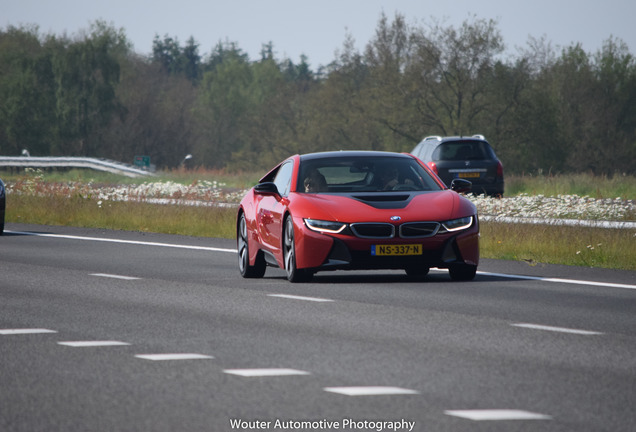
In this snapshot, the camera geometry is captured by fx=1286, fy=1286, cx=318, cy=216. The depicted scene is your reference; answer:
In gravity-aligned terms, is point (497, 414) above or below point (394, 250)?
below

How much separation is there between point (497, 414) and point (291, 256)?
7.70 m

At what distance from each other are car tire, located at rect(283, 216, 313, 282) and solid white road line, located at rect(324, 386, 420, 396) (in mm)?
6639

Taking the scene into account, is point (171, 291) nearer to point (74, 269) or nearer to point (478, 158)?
point (74, 269)

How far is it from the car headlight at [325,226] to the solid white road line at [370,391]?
6.37 meters

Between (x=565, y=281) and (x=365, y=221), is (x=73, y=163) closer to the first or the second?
(x=565, y=281)

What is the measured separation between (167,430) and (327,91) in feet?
271

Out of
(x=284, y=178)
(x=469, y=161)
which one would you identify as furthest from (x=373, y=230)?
(x=469, y=161)

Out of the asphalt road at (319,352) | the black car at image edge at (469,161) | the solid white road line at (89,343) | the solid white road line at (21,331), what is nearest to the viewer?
the asphalt road at (319,352)

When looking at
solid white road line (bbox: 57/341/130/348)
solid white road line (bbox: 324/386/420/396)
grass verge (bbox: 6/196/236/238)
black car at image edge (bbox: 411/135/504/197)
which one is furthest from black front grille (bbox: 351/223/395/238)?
black car at image edge (bbox: 411/135/504/197)

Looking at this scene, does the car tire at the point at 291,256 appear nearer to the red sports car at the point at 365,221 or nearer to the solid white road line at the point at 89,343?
the red sports car at the point at 365,221

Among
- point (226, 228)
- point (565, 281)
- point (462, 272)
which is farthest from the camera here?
point (226, 228)

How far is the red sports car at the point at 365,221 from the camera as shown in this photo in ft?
43.5

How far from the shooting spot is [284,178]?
592 inches

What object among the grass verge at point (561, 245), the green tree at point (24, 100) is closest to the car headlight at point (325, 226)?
the grass verge at point (561, 245)
